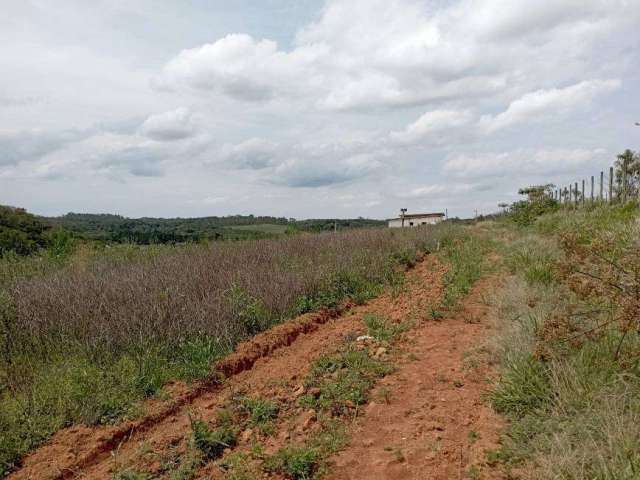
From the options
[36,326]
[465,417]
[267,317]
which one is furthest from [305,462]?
[36,326]

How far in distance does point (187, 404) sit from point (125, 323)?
4.91 ft

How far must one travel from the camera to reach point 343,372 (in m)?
4.21

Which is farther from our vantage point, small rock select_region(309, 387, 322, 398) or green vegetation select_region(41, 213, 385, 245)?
green vegetation select_region(41, 213, 385, 245)

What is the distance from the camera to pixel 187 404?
3914 millimetres

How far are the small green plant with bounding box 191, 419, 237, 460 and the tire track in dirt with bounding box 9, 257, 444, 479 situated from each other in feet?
0.44

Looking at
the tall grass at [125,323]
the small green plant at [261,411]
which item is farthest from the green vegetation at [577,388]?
the tall grass at [125,323]

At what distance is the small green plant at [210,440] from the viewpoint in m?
3.09

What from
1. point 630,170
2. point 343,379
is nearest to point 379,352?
point 343,379

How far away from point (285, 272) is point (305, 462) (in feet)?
16.1

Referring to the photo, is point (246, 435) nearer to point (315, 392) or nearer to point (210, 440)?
point (210, 440)

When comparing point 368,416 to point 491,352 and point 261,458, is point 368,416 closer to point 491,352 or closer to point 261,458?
point 261,458

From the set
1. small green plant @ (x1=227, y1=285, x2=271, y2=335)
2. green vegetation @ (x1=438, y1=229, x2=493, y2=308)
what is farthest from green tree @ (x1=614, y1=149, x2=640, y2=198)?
small green plant @ (x1=227, y1=285, x2=271, y2=335)

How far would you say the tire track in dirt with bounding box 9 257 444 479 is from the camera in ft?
10.3

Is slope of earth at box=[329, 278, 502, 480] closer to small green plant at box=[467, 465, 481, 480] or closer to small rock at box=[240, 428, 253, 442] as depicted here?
small green plant at box=[467, 465, 481, 480]
